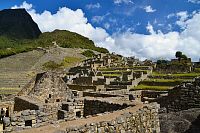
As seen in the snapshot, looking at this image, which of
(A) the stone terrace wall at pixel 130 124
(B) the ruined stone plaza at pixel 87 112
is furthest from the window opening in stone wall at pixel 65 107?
(A) the stone terrace wall at pixel 130 124

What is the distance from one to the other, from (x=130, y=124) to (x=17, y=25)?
597 feet

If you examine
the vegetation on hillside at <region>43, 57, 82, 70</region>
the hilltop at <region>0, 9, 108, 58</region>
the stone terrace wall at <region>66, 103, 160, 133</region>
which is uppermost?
the hilltop at <region>0, 9, 108, 58</region>

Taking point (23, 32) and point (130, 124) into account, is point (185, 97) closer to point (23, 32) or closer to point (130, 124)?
point (130, 124)

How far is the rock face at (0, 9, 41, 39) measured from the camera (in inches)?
6969

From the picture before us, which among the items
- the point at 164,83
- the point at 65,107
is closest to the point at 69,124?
the point at 65,107

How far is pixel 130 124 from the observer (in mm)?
9070

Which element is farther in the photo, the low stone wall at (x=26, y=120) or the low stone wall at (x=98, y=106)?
the low stone wall at (x=98, y=106)

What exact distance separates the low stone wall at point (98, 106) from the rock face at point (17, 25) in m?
161

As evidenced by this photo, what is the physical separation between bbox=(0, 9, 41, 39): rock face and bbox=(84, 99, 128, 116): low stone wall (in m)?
161

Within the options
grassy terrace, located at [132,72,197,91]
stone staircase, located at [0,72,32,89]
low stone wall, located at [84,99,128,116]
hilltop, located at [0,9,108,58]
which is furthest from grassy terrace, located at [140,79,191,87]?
hilltop, located at [0,9,108,58]

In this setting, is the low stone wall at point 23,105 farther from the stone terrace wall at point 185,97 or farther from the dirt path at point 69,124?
the stone terrace wall at point 185,97

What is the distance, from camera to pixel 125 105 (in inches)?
441

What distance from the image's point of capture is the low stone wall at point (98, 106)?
1152cm

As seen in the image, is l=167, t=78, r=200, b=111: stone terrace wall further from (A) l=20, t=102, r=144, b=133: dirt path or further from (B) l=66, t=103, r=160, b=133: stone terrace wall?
(A) l=20, t=102, r=144, b=133: dirt path
